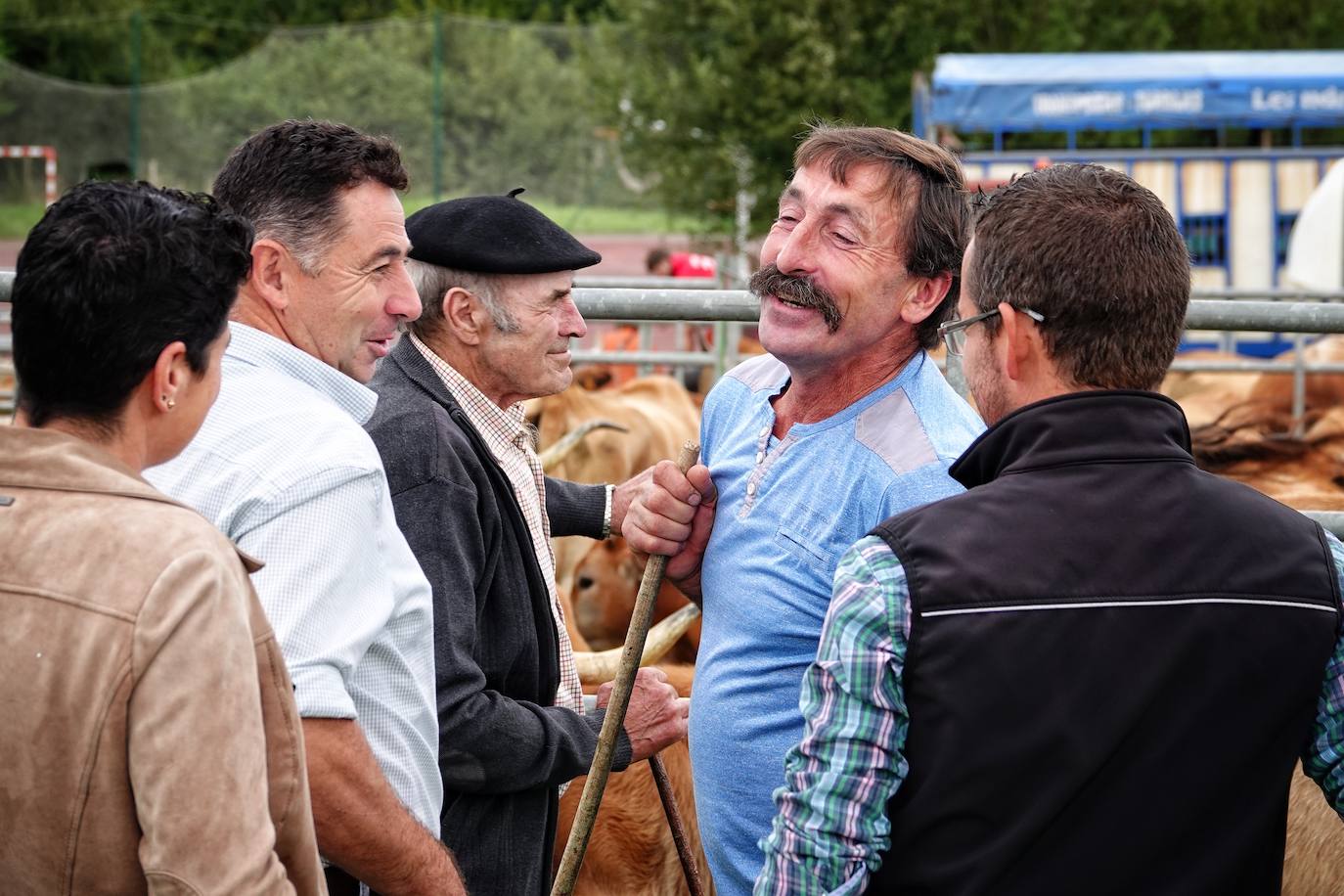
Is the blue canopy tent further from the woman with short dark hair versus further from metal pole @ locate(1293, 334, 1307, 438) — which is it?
the woman with short dark hair

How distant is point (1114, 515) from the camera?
1.72m

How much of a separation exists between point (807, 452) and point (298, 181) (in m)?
0.92

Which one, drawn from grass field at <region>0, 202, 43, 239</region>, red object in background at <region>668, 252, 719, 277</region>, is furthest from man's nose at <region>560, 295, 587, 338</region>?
grass field at <region>0, 202, 43, 239</region>

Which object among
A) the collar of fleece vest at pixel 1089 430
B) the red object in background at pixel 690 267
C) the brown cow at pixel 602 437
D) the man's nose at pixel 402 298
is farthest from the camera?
the red object in background at pixel 690 267

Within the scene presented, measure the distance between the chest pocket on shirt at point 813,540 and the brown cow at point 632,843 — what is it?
1.41m

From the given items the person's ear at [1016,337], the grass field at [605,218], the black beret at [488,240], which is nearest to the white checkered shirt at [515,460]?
the black beret at [488,240]

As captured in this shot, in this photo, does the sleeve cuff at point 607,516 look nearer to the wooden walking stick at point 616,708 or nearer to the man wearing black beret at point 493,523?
the man wearing black beret at point 493,523

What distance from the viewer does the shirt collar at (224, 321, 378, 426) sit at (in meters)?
2.19

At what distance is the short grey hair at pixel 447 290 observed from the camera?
2773 mm

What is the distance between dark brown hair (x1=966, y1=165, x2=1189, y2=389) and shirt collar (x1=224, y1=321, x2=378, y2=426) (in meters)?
1.00

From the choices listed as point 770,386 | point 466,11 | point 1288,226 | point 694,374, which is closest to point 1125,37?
point 1288,226

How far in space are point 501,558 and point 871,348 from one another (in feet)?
2.40

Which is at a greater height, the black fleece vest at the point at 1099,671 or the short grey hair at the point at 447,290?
the short grey hair at the point at 447,290

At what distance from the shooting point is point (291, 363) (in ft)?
7.26
